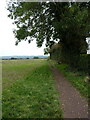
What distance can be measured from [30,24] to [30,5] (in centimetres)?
346

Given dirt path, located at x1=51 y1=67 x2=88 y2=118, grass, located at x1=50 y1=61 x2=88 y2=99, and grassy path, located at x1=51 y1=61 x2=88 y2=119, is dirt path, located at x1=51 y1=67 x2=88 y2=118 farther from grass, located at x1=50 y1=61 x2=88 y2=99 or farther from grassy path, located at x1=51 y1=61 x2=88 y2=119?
grass, located at x1=50 y1=61 x2=88 y2=99

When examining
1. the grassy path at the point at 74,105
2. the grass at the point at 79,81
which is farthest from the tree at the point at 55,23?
the grassy path at the point at 74,105

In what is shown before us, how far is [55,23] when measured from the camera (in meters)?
19.6

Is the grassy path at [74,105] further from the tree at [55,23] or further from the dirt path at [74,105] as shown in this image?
the tree at [55,23]

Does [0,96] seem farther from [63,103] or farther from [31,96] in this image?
[63,103]

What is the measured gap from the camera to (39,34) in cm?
2281

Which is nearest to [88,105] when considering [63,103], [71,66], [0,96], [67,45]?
[63,103]

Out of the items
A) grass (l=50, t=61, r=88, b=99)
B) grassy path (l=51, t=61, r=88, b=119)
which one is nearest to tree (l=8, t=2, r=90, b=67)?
grass (l=50, t=61, r=88, b=99)

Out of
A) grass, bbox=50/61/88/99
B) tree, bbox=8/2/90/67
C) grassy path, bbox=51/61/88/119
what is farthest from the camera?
tree, bbox=8/2/90/67

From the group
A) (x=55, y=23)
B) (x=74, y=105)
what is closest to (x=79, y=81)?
(x=74, y=105)

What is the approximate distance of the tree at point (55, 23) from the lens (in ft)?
61.1

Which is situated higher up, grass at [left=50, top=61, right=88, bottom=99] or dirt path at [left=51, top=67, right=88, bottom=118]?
dirt path at [left=51, top=67, right=88, bottom=118]

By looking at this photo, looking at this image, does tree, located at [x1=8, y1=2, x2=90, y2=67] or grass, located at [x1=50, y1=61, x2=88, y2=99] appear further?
tree, located at [x1=8, y1=2, x2=90, y2=67]

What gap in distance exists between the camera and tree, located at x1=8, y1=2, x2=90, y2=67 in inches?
733
